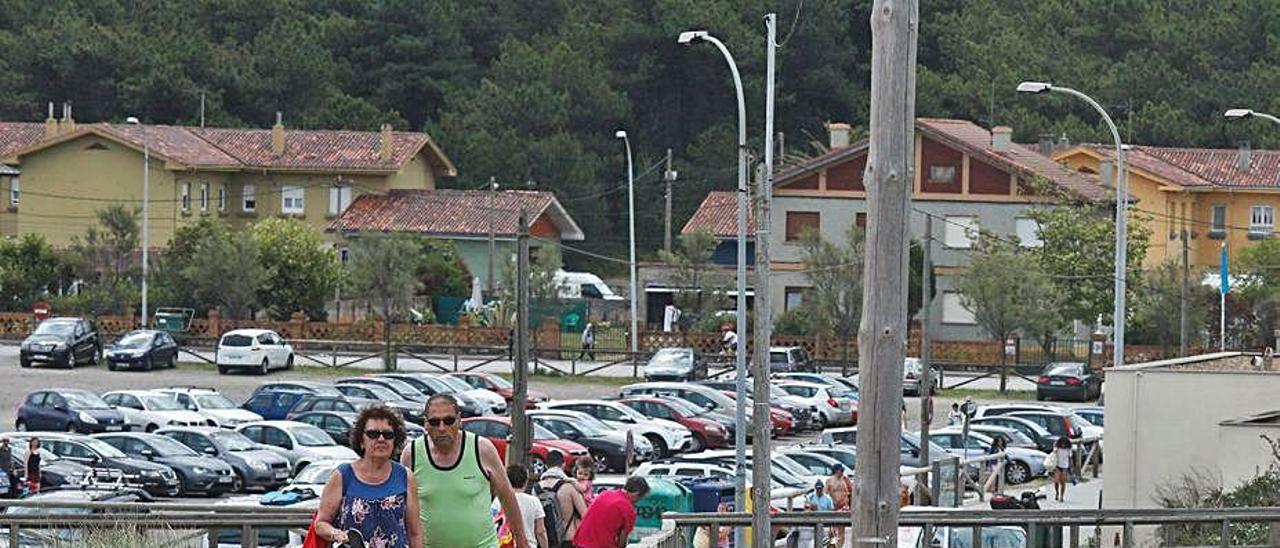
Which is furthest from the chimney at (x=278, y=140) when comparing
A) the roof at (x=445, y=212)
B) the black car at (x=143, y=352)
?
the black car at (x=143, y=352)

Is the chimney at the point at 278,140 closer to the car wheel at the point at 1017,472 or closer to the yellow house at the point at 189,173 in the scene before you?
the yellow house at the point at 189,173

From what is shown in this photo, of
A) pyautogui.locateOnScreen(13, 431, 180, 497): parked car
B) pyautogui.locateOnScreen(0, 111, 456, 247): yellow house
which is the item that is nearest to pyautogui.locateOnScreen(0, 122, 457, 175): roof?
pyautogui.locateOnScreen(0, 111, 456, 247): yellow house

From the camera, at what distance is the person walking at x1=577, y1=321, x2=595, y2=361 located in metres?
70.3

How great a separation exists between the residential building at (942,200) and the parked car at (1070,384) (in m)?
12.4

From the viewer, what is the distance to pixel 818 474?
41.7m

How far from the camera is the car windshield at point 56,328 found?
6506cm

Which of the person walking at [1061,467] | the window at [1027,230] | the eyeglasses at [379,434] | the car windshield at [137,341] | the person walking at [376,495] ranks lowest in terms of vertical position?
the person walking at [1061,467]

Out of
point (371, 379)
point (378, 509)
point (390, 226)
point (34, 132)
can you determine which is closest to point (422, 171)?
point (390, 226)

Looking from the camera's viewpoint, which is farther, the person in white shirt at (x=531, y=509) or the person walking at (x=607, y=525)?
the person walking at (x=607, y=525)

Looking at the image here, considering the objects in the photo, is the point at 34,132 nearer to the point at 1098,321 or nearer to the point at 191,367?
the point at 191,367

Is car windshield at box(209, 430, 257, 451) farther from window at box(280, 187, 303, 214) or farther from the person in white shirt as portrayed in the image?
window at box(280, 187, 303, 214)

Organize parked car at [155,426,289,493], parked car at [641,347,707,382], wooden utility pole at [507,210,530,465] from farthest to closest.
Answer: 1. parked car at [641,347,707,382]
2. parked car at [155,426,289,493]
3. wooden utility pole at [507,210,530,465]

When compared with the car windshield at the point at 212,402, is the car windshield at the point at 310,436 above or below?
below

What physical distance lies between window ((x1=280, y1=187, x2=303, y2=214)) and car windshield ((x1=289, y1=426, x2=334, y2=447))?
4842 cm
